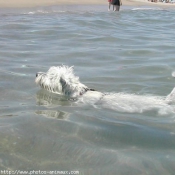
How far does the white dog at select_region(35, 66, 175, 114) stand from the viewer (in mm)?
5641

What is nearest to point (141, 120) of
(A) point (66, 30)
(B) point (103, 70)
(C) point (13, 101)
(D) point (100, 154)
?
(D) point (100, 154)

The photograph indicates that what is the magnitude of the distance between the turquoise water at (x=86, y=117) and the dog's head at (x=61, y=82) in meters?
0.15

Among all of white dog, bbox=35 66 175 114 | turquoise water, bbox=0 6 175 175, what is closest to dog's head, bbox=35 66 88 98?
white dog, bbox=35 66 175 114

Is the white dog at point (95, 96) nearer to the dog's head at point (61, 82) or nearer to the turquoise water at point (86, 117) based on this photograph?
the dog's head at point (61, 82)

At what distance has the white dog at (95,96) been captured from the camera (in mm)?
5641

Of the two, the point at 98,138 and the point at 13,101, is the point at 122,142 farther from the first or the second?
the point at 13,101

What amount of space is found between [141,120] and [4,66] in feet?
13.2

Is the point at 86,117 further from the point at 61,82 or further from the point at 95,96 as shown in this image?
the point at 61,82

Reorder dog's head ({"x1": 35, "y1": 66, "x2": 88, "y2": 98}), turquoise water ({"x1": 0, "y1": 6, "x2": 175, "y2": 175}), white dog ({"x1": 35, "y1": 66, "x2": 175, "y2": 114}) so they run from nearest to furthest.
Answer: turquoise water ({"x1": 0, "y1": 6, "x2": 175, "y2": 175})
white dog ({"x1": 35, "y1": 66, "x2": 175, "y2": 114})
dog's head ({"x1": 35, "y1": 66, "x2": 88, "y2": 98})

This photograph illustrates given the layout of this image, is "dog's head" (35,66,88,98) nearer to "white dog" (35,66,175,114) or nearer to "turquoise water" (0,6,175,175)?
"white dog" (35,66,175,114)

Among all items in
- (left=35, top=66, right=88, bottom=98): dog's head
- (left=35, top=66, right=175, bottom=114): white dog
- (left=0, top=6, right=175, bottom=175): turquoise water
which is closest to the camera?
(left=0, top=6, right=175, bottom=175): turquoise water

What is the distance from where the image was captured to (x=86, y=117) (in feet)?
17.0

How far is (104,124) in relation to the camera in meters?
4.87

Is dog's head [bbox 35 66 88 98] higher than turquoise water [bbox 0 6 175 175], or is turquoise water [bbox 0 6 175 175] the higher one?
dog's head [bbox 35 66 88 98]
